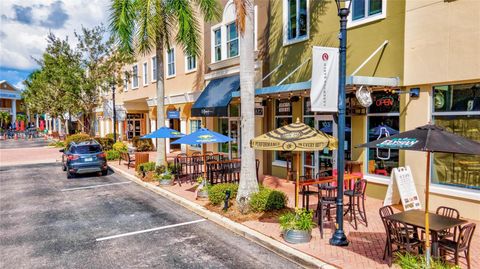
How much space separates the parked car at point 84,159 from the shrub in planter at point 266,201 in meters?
10.4

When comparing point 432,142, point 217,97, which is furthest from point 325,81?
point 217,97

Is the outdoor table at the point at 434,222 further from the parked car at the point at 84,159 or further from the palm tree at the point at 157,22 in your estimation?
the parked car at the point at 84,159

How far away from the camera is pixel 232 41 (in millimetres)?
17812

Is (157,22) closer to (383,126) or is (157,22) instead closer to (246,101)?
(246,101)

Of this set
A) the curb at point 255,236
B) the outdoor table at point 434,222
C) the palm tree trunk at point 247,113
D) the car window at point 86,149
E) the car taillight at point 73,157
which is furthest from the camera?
the car window at point 86,149

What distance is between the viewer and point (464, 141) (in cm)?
505

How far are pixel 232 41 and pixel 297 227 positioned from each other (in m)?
12.7

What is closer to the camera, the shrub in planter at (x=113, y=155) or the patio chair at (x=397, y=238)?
the patio chair at (x=397, y=238)

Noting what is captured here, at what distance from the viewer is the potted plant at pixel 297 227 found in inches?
285

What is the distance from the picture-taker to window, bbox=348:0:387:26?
34.3ft

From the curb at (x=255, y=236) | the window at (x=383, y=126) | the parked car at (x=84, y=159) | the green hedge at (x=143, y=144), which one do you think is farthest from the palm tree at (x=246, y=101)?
the green hedge at (x=143, y=144)

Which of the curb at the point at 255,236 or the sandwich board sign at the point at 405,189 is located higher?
the sandwich board sign at the point at 405,189

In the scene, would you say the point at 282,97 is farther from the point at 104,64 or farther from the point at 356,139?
the point at 104,64

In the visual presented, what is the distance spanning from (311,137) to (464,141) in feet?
8.76
